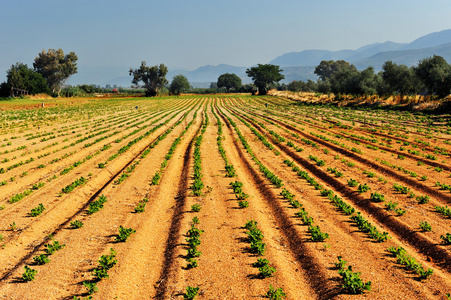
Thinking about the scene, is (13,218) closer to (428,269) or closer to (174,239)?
(174,239)

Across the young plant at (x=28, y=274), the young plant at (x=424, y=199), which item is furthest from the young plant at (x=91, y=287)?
the young plant at (x=424, y=199)

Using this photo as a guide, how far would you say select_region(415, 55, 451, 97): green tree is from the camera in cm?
4278

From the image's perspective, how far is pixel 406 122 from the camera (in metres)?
32.9

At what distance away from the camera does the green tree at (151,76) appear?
14238cm

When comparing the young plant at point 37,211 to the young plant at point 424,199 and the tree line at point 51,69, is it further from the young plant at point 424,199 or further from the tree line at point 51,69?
the tree line at point 51,69

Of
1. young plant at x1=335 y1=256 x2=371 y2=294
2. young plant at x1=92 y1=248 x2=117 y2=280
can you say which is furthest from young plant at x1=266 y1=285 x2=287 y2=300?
young plant at x1=92 y1=248 x2=117 y2=280

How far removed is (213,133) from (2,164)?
16.7 meters

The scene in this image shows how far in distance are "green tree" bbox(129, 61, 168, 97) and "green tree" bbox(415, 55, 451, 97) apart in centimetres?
11540

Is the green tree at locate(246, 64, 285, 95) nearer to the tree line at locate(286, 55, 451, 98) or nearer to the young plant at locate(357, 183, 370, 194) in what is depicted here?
the tree line at locate(286, 55, 451, 98)

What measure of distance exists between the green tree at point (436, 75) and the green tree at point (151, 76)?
4543 inches

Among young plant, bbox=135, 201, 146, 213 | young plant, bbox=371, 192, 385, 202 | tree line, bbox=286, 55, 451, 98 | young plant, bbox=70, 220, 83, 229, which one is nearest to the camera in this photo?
young plant, bbox=70, 220, 83, 229

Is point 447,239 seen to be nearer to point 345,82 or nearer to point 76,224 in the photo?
point 76,224

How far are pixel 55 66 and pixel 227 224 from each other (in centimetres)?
15020

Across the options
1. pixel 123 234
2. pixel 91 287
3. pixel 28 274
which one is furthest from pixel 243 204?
pixel 28 274
